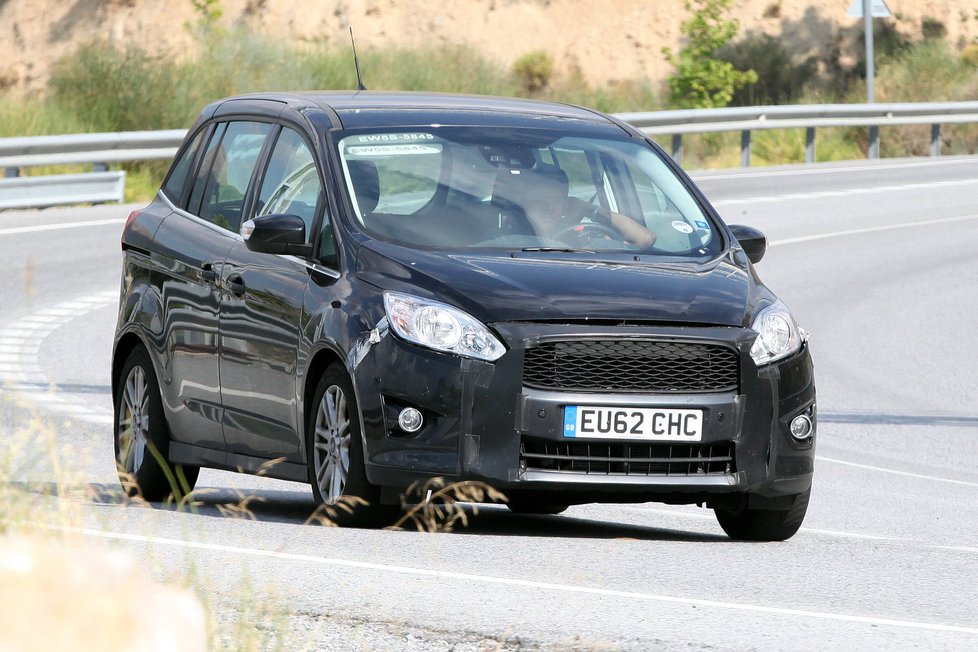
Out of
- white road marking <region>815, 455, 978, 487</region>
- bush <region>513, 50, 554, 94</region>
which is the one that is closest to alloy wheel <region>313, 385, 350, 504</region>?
white road marking <region>815, 455, 978, 487</region>

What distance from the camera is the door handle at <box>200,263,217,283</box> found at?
8680mm

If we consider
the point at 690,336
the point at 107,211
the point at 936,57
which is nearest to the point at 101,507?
the point at 690,336

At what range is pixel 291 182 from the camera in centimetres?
862

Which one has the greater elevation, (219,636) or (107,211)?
(219,636)

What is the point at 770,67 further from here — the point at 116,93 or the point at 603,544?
the point at 603,544

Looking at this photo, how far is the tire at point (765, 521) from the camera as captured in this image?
8.03 metres

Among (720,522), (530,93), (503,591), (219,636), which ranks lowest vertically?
(530,93)

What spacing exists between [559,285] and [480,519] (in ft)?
4.90

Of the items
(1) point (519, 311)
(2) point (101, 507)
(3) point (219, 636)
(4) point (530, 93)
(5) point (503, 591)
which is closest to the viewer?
(3) point (219, 636)

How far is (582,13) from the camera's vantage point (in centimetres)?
5656

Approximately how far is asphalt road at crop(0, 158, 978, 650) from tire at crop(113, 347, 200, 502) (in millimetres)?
170

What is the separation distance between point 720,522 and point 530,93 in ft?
149

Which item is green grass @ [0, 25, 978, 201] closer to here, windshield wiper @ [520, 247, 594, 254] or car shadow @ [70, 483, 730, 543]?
car shadow @ [70, 483, 730, 543]

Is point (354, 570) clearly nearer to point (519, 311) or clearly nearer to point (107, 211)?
point (519, 311)
